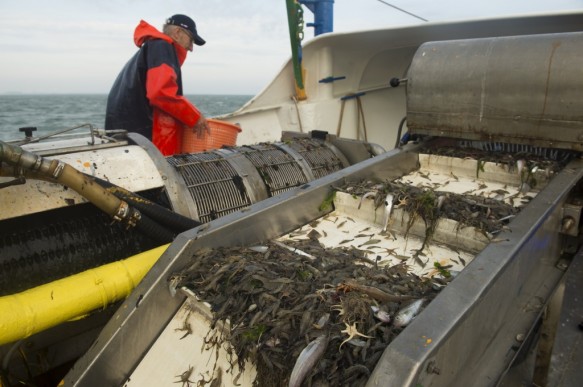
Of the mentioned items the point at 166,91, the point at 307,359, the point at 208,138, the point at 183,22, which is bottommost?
the point at 307,359

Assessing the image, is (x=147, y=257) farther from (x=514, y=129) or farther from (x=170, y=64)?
(x=514, y=129)

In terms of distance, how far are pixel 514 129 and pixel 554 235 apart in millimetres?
1411

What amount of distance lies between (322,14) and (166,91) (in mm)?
5062

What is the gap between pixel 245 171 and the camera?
13.9ft

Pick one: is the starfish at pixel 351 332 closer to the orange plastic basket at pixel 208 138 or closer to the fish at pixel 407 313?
the fish at pixel 407 313

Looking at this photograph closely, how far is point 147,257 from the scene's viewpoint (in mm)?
2773

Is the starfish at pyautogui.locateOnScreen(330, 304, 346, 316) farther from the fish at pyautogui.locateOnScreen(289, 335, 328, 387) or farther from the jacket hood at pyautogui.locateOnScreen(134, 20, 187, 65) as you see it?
the jacket hood at pyautogui.locateOnScreen(134, 20, 187, 65)

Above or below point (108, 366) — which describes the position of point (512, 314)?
above

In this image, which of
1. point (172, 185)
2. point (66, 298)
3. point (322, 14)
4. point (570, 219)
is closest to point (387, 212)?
point (570, 219)

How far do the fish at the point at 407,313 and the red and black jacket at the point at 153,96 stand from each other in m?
3.66

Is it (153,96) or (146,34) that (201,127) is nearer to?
(153,96)

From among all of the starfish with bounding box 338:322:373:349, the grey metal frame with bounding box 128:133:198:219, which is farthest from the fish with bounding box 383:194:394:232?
the grey metal frame with bounding box 128:133:198:219

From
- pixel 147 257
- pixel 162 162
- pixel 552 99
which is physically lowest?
pixel 147 257

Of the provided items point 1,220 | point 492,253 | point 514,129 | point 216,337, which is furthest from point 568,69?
point 1,220
